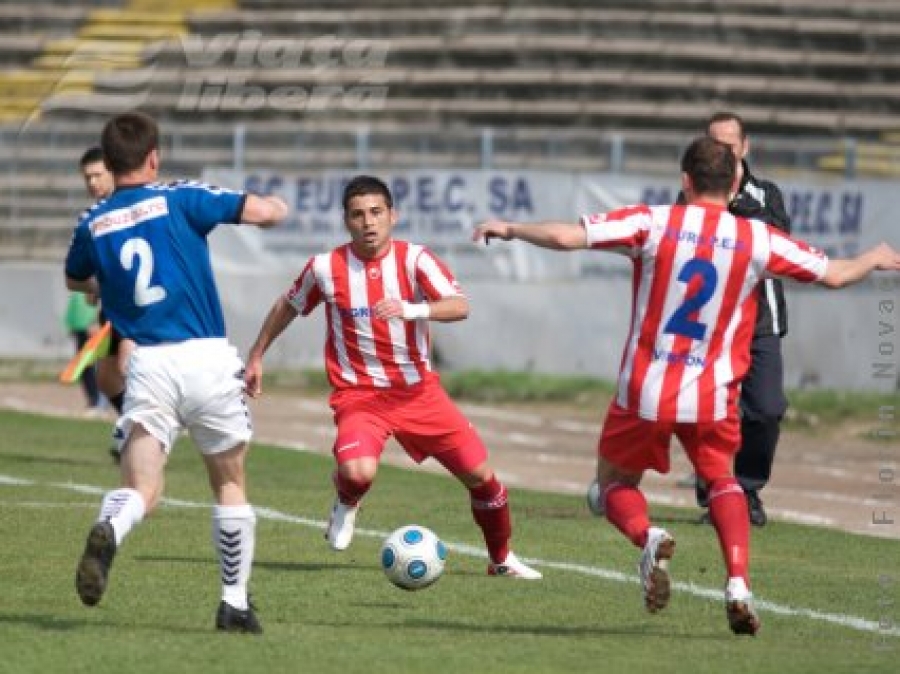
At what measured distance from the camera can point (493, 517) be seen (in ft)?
36.8

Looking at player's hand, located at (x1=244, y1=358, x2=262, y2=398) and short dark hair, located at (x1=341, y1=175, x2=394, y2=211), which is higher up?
short dark hair, located at (x1=341, y1=175, x2=394, y2=211)

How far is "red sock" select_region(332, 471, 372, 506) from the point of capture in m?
11.2

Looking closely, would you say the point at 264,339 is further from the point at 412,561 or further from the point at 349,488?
the point at 412,561

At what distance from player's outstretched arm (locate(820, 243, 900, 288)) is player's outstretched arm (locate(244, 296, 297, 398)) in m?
2.54

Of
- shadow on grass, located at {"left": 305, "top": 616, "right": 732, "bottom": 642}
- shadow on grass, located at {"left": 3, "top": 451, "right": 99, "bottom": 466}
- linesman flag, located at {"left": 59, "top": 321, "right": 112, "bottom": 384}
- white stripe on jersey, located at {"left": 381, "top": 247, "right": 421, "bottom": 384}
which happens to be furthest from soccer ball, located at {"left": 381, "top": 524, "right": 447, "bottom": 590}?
shadow on grass, located at {"left": 3, "top": 451, "right": 99, "bottom": 466}

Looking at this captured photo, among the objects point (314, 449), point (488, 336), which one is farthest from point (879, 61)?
point (314, 449)

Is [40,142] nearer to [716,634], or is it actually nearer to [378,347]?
[378,347]

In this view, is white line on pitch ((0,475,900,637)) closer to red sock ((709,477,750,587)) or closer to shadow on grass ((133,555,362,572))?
red sock ((709,477,750,587))

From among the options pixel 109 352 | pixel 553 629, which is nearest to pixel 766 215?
pixel 553 629

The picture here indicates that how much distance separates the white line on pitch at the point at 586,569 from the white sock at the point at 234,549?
2375 millimetres

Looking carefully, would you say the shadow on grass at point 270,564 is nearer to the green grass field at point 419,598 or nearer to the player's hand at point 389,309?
the green grass field at point 419,598

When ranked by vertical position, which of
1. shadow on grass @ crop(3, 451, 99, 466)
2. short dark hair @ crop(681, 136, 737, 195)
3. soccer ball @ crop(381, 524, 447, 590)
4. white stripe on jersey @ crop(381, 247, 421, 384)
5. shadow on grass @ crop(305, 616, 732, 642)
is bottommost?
shadow on grass @ crop(3, 451, 99, 466)

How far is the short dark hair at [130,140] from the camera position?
895 centimetres

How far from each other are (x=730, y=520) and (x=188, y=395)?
6.81 ft
